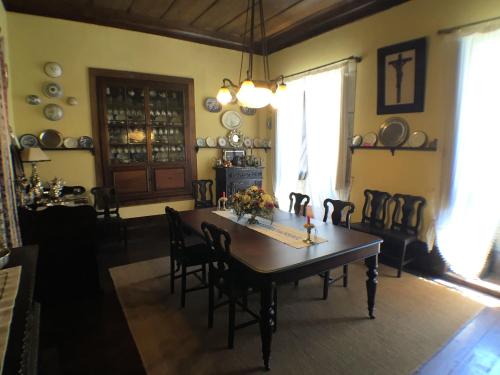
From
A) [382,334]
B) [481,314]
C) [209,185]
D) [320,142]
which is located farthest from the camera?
[209,185]

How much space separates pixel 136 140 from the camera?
15.4 feet

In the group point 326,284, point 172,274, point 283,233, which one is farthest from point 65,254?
point 326,284

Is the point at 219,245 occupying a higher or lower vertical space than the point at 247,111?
lower

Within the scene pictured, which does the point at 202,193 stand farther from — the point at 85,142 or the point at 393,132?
the point at 393,132

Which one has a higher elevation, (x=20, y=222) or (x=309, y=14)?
(x=309, y=14)

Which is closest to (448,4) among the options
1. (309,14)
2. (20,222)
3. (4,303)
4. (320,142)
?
(309,14)

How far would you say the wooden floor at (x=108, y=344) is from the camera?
76.8 inches

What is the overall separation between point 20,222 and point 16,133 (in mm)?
1673

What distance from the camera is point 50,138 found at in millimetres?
4012

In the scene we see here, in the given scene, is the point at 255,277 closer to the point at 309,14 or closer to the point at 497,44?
the point at 497,44

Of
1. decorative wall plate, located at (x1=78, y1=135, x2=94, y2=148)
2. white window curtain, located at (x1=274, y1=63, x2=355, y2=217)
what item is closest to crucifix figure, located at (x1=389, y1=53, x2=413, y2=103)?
white window curtain, located at (x1=274, y1=63, x2=355, y2=217)

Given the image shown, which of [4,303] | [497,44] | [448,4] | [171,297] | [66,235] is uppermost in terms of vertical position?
[448,4]

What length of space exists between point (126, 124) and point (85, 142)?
0.63 m

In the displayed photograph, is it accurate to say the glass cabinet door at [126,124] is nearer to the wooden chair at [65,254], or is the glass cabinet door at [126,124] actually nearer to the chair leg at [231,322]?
the wooden chair at [65,254]
